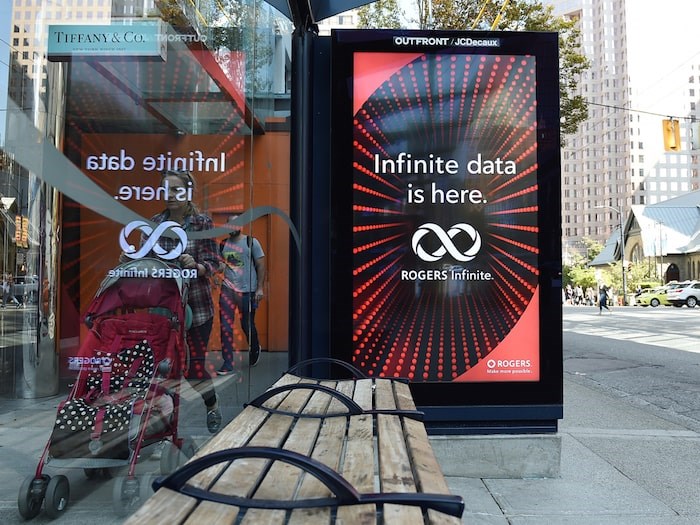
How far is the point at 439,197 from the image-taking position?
4426mm

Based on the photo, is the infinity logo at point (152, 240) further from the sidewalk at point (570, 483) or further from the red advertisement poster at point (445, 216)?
the red advertisement poster at point (445, 216)

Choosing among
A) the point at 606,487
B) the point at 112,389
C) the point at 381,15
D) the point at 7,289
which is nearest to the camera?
the point at 7,289

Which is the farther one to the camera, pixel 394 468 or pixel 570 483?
pixel 570 483

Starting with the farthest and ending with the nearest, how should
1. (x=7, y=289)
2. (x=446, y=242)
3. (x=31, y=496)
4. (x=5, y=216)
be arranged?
(x=446, y=242), (x=31, y=496), (x=7, y=289), (x=5, y=216)

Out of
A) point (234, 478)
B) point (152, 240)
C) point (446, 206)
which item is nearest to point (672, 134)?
point (446, 206)

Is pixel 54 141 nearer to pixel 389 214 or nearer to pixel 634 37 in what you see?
pixel 389 214

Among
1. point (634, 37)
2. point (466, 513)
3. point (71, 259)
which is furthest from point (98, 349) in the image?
point (634, 37)

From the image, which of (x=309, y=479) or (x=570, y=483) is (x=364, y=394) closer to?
(x=309, y=479)

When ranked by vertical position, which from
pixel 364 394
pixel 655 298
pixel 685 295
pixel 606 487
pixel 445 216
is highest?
pixel 445 216

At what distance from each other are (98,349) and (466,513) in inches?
93.0

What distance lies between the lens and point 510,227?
442 centimetres

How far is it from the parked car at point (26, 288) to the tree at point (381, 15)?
9.08 m

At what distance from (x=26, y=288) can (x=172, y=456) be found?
133 centimetres

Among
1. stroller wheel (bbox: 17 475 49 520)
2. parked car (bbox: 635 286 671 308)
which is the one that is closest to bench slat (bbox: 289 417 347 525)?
stroller wheel (bbox: 17 475 49 520)
